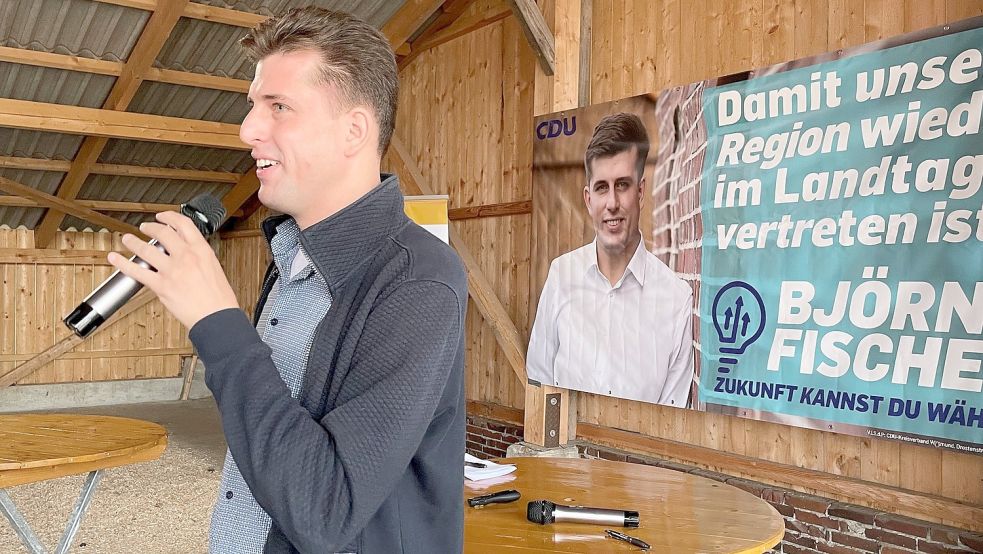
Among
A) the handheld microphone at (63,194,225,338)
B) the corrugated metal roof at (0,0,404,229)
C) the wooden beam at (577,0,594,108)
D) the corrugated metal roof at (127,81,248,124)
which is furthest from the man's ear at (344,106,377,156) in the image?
the corrugated metal roof at (127,81,248,124)

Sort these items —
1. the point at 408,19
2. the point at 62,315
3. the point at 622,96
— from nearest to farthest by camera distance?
1. the point at 622,96
2. the point at 408,19
3. the point at 62,315

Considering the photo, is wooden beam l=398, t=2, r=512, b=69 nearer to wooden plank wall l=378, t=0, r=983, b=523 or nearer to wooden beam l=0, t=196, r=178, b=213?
wooden plank wall l=378, t=0, r=983, b=523

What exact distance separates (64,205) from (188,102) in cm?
A: 231

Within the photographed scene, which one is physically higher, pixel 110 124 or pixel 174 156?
pixel 174 156

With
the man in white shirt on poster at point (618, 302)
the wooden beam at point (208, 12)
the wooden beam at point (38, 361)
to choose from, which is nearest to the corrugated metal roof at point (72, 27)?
the wooden beam at point (208, 12)

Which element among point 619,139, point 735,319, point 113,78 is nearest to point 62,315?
point 113,78

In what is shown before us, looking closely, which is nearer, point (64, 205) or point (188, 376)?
point (64, 205)

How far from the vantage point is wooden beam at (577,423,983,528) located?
329cm

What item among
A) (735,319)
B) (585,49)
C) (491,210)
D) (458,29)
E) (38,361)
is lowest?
(38,361)

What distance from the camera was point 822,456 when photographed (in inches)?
147

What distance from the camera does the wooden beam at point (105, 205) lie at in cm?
826

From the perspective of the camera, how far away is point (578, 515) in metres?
1.92

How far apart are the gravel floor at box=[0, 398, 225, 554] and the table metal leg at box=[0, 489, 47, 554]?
1246 mm

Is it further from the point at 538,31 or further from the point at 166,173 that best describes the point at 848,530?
the point at 166,173
